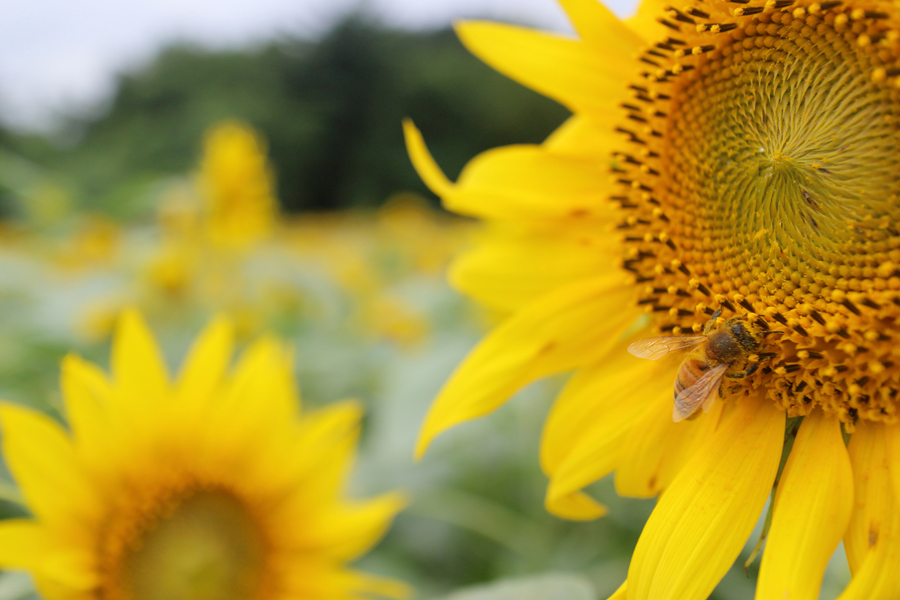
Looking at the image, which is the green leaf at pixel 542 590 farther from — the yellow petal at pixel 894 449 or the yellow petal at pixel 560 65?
the yellow petal at pixel 560 65

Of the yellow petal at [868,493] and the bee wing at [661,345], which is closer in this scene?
the yellow petal at [868,493]

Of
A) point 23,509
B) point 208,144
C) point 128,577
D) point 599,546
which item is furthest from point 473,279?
point 208,144

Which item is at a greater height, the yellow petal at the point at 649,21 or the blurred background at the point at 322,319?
the yellow petal at the point at 649,21

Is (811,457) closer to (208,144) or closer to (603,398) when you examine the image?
(603,398)

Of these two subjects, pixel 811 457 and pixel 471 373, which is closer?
pixel 811 457

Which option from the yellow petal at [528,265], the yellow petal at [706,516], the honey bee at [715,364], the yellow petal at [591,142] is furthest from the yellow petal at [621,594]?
the yellow petal at [591,142]

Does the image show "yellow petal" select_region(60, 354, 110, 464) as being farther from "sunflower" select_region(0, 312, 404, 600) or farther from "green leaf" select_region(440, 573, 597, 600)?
"green leaf" select_region(440, 573, 597, 600)

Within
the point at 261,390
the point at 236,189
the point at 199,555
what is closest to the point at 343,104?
the point at 236,189
